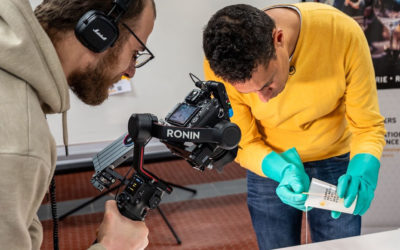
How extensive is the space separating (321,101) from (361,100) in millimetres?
134

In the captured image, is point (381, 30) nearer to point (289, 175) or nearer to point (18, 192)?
point (289, 175)

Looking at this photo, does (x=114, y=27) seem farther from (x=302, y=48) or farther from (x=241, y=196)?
(x=241, y=196)

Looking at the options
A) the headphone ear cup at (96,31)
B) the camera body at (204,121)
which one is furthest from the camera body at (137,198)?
the headphone ear cup at (96,31)

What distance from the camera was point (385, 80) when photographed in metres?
2.53

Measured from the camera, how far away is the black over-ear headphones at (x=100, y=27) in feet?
2.69

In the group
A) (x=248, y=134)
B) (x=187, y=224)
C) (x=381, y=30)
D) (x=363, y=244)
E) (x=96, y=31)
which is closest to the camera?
(x=96, y=31)

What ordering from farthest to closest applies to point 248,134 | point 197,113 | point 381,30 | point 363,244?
1. point 381,30
2. point 248,134
3. point 363,244
4. point 197,113

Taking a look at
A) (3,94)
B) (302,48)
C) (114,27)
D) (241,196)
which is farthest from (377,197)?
(3,94)

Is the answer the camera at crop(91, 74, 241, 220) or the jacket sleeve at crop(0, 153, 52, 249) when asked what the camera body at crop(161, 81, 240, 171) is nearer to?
the camera at crop(91, 74, 241, 220)

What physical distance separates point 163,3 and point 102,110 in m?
0.77

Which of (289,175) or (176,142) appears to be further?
(289,175)

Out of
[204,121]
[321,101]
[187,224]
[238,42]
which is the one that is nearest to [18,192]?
[204,121]

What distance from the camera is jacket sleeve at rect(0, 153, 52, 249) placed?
0.65 m

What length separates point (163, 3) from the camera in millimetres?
2662
